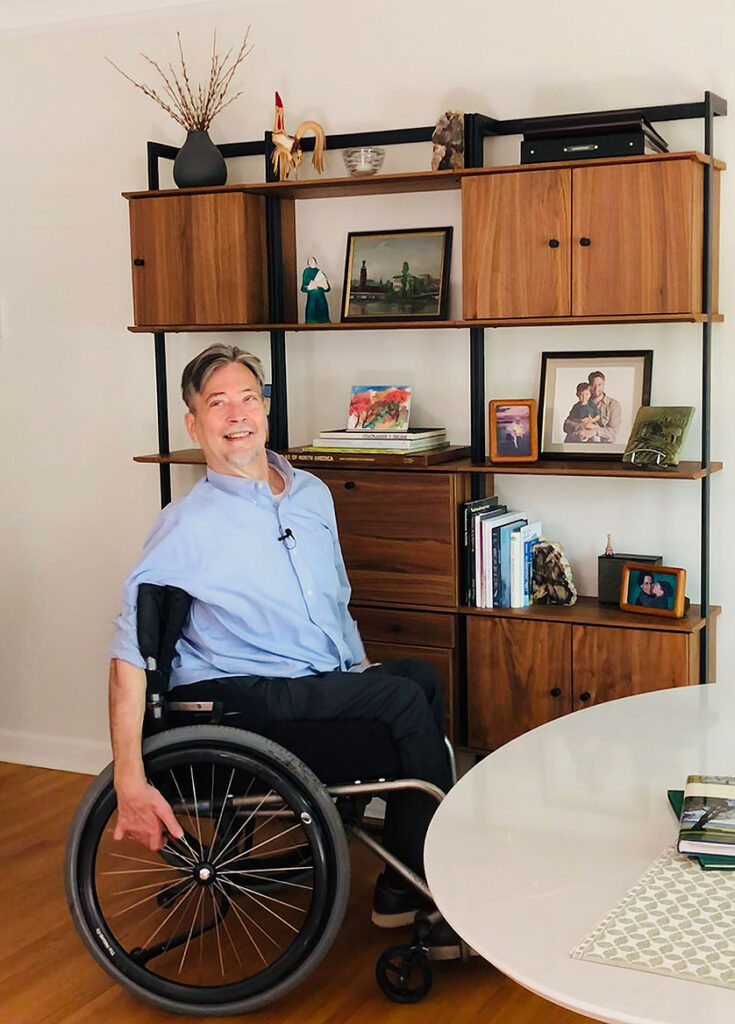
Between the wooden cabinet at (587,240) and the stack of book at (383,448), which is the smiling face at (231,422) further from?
the wooden cabinet at (587,240)

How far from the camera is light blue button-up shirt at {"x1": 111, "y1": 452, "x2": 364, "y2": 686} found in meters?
2.61

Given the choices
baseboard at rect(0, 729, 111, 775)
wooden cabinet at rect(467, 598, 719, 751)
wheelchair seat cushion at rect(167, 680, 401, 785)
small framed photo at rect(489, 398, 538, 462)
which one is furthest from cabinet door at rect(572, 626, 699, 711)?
baseboard at rect(0, 729, 111, 775)

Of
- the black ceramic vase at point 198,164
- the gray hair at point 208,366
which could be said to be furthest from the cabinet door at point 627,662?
the black ceramic vase at point 198,164

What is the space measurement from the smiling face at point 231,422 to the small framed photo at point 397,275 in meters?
0.65

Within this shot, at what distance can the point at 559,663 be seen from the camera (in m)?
3.09

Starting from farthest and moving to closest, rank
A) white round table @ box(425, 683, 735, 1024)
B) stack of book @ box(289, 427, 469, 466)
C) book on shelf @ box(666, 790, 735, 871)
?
stack of book @ box(289, 427, 469, 466) < book on shelf @ box(666, 790, 735, 871) < white round table @ box(425, 683, 735, 1024)

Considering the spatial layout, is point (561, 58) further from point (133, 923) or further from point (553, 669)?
point (133, 923)

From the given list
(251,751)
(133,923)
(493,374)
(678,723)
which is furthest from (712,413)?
(133,923)

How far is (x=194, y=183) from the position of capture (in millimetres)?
3430

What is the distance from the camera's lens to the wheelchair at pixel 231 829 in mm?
2408

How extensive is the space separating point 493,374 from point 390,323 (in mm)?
340

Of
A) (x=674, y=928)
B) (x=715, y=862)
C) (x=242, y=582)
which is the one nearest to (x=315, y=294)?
(x=242, y=582)

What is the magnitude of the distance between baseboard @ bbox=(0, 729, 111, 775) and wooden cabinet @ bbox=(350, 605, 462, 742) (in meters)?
1.19

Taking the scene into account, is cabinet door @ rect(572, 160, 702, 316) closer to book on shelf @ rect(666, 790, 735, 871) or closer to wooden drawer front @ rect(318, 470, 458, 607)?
wooden drawer front @ rect(318, 470, 458, 607)
